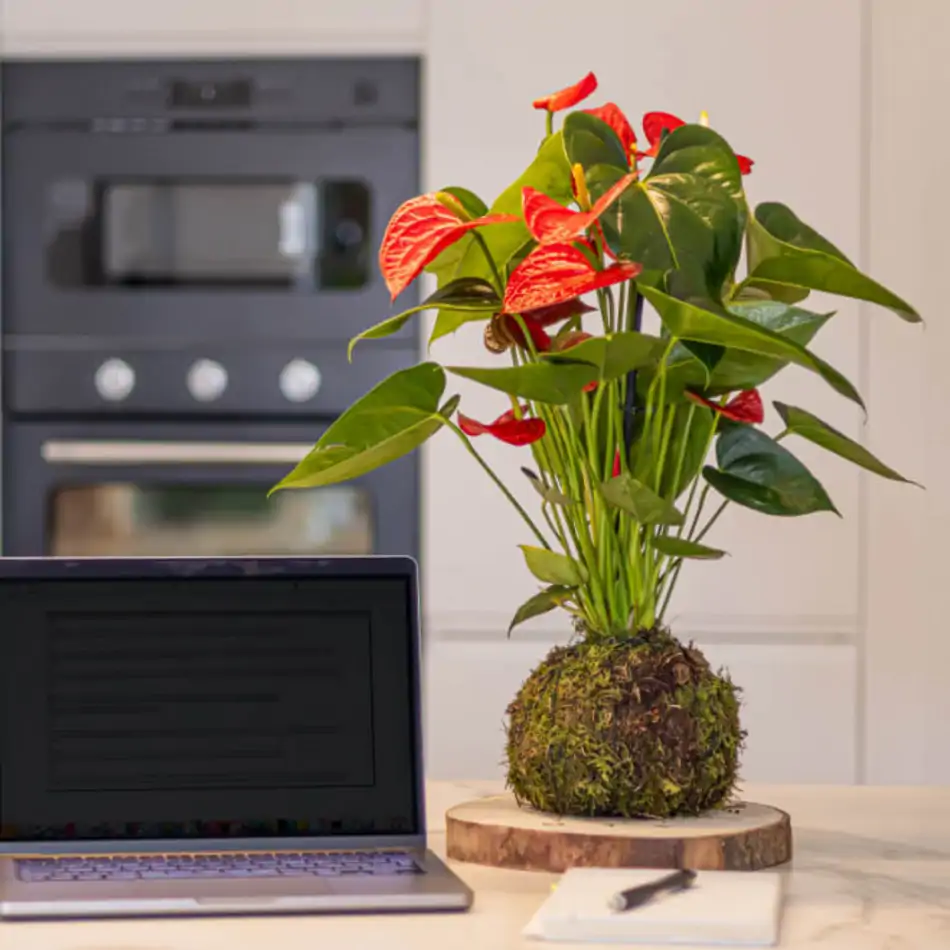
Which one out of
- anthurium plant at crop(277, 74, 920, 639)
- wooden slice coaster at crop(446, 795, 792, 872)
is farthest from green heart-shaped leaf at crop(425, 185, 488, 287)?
wooden slice coaster at crop(446, 795, 792, 872)

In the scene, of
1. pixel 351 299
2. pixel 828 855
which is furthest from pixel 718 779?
pixel 351 299

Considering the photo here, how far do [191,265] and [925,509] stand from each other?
1146 millimetres

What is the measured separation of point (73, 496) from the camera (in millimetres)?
2344

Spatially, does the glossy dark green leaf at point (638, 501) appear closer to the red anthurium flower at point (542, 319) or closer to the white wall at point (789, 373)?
the red anthurium flower at point (542, 319)

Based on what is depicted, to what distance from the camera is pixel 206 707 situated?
979 mm

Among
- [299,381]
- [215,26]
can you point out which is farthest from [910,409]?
[215,26]

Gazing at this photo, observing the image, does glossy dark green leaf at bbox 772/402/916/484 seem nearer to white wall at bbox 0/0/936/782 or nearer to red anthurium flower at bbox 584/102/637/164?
red anthurium flower at bbox 584/102/637/164

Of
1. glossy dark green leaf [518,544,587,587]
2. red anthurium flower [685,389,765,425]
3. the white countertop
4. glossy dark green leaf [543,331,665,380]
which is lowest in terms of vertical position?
the white countertop

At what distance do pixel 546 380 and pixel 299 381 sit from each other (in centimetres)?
140

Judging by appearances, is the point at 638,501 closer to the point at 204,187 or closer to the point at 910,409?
the point at 910,409

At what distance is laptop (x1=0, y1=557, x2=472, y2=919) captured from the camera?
95 centimetres

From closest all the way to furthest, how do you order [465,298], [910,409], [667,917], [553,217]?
1. [667,917]
2. [553,217]
3. [465,298]
4. [910,409]

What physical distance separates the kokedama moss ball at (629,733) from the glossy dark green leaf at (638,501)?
0.30 feet

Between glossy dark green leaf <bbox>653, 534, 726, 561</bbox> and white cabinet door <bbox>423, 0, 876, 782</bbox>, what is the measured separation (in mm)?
1268
